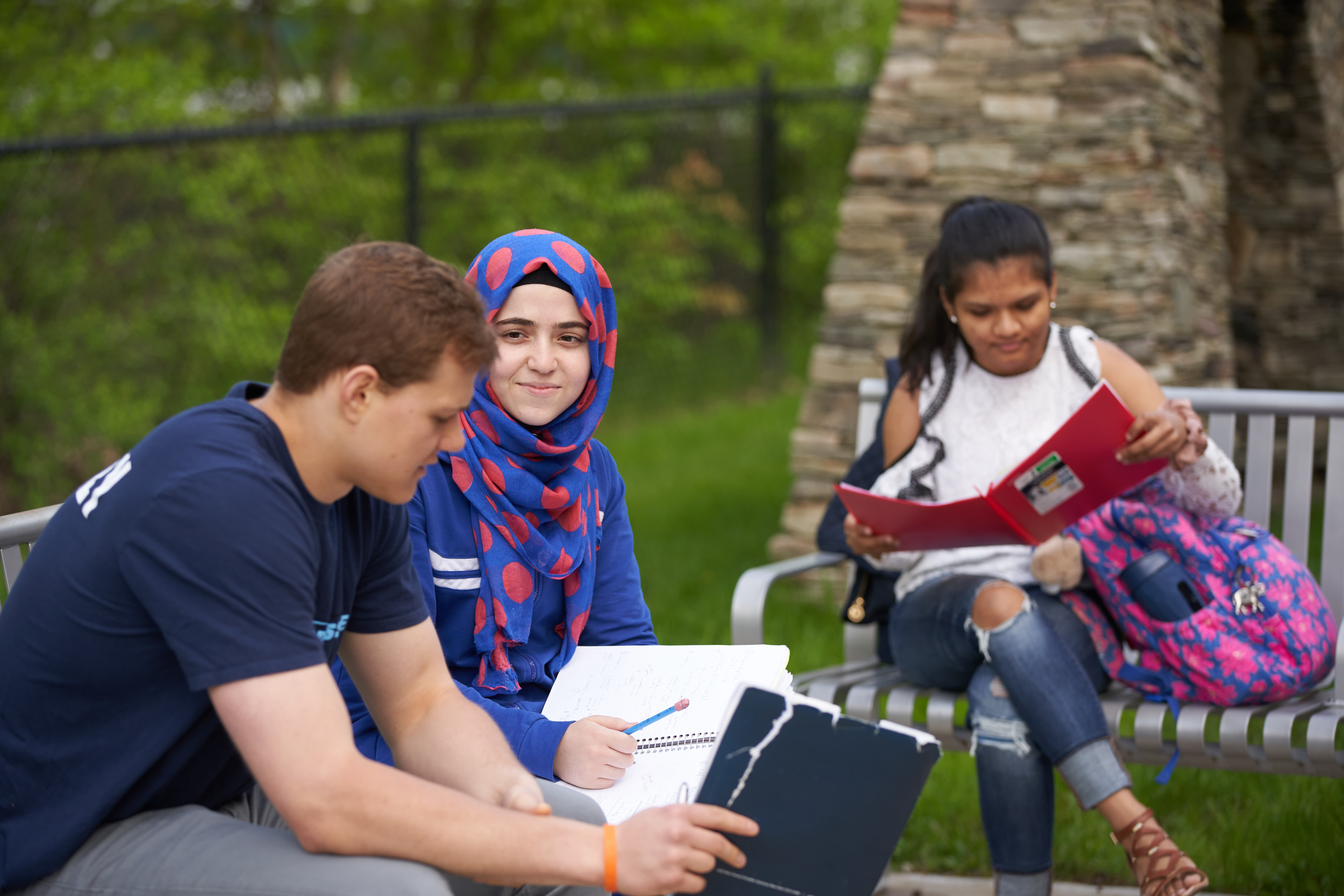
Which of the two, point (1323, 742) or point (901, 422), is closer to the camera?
point (1323, 742)

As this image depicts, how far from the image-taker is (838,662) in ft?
14.7

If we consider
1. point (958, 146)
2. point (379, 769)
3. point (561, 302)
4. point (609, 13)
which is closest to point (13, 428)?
point (958, 146)

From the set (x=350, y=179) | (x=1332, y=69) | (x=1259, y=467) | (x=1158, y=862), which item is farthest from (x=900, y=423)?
(x=350, y=179)

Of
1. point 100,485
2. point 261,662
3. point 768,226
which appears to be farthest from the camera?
point 768,226

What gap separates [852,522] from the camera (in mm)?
2984

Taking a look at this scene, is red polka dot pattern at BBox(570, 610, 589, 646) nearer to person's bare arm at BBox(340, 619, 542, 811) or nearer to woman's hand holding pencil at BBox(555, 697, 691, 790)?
woman's hand holding pencil at BBox(555, 697, 691, 790)

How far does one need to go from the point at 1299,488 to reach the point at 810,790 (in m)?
2.20

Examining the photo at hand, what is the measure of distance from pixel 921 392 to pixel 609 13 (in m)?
11.6

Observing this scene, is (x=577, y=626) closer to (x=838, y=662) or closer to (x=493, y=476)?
(x=493, y=476)

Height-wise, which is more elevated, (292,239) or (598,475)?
(292,239)

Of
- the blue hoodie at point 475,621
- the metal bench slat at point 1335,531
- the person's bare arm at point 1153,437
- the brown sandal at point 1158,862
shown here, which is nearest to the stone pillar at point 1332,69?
the metal bench slat at point 1335,531

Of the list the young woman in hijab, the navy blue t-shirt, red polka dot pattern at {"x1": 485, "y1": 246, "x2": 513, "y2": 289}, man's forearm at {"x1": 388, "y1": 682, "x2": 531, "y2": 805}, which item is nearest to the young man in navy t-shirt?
the navy blue t-shirt

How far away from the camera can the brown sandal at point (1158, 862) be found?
243 cm

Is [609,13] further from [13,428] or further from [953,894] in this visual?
[953,894]
